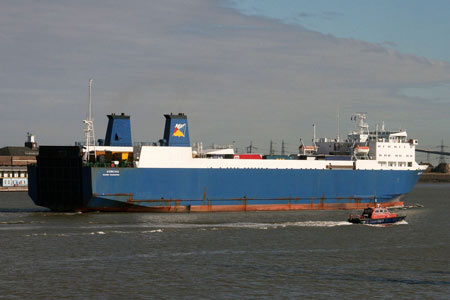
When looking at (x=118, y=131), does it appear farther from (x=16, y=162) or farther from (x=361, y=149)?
(x=16, y=162)

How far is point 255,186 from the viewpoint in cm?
5959

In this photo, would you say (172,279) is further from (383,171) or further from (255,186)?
(383,171)

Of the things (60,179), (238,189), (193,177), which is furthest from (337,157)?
(60,179)

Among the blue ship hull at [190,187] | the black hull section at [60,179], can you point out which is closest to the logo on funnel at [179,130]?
the blue ship hull at [190,187]

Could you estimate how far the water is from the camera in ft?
91.7

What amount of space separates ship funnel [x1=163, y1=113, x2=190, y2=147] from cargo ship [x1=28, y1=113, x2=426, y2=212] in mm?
84

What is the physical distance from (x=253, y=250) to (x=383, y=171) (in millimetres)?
32525

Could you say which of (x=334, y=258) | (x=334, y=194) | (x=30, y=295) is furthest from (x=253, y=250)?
(x=334, y=194)

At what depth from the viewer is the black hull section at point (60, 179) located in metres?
53.7

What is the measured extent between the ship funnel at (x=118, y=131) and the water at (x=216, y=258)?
8.77 meters

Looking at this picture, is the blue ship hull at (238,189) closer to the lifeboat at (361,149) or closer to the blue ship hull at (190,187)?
the blue ship hull at (190,187)

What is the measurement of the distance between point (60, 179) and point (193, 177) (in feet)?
33.2

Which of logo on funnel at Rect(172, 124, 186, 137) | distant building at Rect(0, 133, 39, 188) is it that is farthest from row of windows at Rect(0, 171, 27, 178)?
logo on funnel at Rect(172, 124, 186, 137)

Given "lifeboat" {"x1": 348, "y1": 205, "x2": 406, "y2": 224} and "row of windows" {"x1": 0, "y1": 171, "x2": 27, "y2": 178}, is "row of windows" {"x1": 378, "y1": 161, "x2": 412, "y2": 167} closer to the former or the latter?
"lifeboat" {"x1": 348, "y1": 205, "x2": 406, "y2": 224}
